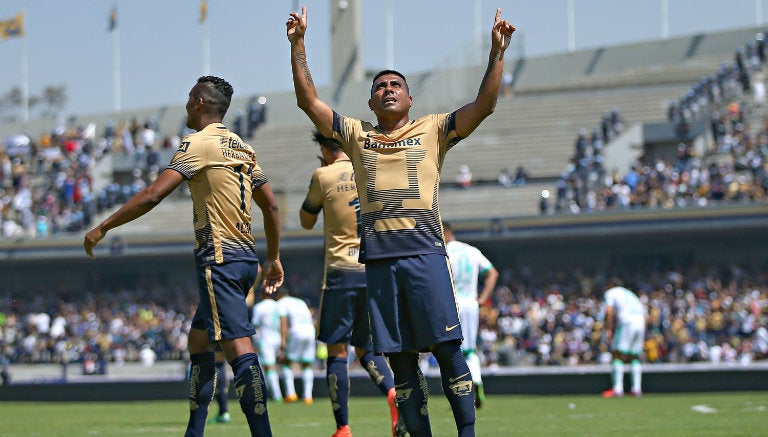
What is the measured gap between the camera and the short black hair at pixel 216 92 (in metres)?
8.02

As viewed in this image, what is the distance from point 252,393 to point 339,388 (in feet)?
8.33

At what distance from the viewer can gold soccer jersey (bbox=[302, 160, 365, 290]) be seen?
402 inches

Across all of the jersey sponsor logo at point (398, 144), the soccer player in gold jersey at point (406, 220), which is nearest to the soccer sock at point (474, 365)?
the soccer player in gold jersey at point (406, 220)

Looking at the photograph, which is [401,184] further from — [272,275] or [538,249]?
[538,249]

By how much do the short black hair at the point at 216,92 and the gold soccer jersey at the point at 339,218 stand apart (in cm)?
221

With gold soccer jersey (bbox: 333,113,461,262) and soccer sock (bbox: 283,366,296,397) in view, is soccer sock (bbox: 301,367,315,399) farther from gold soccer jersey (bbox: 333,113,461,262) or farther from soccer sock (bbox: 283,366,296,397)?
gold soccer jersey (bbox: 333,113,461,262)

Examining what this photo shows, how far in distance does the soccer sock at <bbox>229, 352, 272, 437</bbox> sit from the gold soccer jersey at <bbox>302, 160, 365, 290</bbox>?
257 centimetres

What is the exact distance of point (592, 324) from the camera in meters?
30.1

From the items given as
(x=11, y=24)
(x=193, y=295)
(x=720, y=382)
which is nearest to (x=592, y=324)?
(x=720, y=382)

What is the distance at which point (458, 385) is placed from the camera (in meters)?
7.14

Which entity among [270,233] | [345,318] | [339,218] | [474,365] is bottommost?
[474,365]

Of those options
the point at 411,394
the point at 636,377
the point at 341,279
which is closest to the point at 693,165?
the point at 636,377

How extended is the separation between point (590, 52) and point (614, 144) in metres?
11.6

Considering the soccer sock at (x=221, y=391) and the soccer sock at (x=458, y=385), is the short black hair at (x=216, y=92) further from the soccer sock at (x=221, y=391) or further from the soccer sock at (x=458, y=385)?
the soccer sock at (x=221, y=391)
